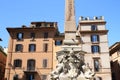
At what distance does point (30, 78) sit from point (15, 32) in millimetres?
8596

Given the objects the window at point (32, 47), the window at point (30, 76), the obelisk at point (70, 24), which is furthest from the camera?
the window at point (32, 47)

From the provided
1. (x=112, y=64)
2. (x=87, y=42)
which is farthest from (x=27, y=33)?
(x=112, y=64)

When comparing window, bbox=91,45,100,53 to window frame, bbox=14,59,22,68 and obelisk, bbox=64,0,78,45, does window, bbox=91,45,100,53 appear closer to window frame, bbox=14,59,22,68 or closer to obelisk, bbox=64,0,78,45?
window frame, bbox=14,59,22,68

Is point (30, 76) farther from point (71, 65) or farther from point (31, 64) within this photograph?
point (71, 65)

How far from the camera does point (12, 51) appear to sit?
123 ft

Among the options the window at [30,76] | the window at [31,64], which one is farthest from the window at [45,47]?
the window at [30,76]

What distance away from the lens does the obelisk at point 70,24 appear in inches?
550

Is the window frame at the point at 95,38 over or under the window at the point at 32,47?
over

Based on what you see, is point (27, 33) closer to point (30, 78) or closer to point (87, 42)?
point (30, 78)

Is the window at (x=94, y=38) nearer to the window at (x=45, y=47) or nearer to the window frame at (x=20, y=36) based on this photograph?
the window at (x=45, y=47)

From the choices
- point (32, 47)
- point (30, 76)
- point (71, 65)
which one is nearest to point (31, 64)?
point (30, 76)

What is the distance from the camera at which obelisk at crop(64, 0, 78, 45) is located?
13961 mm

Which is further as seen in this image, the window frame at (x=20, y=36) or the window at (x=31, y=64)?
the window frame at (x=20, y=36)

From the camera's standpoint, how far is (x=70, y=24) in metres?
14.5
